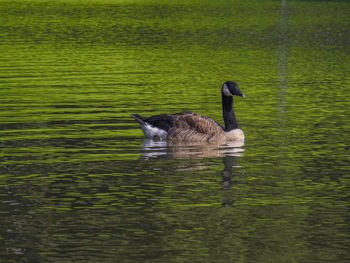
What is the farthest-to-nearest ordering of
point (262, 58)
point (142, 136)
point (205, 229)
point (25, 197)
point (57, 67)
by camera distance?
point (262, 58)
point (57, 67)
point (142, 136)
point (25, 197)
point (205, 229)

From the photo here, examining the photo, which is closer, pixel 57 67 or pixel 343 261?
pixel 343 261

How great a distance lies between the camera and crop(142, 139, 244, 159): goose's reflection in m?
22.8

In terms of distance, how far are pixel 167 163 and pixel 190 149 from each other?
223cm

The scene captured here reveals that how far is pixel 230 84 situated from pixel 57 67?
67.6ft

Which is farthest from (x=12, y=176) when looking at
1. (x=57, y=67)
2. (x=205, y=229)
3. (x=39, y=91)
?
(x=57, y=67)

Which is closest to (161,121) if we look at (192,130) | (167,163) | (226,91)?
(192,130)

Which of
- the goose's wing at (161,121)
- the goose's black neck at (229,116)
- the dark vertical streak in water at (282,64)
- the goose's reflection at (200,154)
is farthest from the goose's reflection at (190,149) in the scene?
the dark vertical streak in water at (282,64)

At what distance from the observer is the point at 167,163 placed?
21516 mm

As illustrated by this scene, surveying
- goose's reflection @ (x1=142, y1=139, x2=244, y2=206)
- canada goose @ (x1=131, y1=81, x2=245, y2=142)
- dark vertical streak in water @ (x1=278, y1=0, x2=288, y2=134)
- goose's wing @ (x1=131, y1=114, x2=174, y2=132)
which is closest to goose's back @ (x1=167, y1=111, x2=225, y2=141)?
canada goose @ (x1=131, y1=81, x2=245, y2=142)

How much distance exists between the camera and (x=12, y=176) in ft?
65.3

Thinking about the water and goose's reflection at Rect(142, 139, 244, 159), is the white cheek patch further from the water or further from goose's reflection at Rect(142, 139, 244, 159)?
goose's reflection at Rect(142, 139, 244, 159)

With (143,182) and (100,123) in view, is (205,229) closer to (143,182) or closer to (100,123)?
(143,182)

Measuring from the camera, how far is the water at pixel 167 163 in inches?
581

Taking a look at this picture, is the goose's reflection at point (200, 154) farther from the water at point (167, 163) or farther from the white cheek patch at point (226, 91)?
the white cheek patch at point (226, 91)
